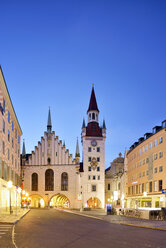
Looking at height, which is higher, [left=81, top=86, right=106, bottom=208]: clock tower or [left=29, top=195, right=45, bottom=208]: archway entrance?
[left=81, top=86, right=106, bottom=208]: clock tower

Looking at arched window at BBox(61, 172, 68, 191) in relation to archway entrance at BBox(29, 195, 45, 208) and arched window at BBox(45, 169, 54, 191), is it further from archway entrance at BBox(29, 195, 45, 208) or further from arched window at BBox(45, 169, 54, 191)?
archway entrance at BBox(29, 195, 45, 208)

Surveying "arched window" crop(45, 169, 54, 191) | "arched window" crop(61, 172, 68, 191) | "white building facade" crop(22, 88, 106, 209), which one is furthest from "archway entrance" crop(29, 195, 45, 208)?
"arched window" crop(61, 172, 68, 191)

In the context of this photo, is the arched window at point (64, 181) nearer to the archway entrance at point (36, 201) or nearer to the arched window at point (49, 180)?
the arched window at point (49, 180)

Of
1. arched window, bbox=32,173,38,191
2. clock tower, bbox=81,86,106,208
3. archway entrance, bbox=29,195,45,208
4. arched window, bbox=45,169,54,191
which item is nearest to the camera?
arched window, bbox=45,169,54,191

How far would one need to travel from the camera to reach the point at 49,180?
75188 millimetres

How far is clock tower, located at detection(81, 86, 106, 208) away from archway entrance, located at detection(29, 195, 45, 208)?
1113 centimetres

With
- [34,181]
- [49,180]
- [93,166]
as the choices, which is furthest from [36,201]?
[93,166]

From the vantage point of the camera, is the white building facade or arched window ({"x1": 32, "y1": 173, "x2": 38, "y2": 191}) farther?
arched window ({"x1": 32, "y1": 173, "x2": 38, "y2": 191})

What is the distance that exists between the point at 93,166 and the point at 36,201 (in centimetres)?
1793

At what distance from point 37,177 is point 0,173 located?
43.6 metres

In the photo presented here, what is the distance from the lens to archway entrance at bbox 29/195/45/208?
2943 inches

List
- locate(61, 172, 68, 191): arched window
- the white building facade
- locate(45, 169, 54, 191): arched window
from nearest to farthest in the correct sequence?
the white building facade, locate(61, 172, 68, 191): arched window, locate(45, 169, 54, 191): arched window

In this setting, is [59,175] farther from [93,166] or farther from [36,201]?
[93,166]

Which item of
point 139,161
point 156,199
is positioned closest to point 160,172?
point 156,199
